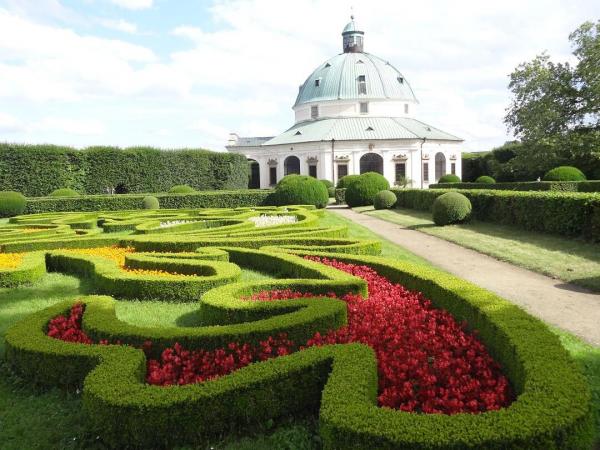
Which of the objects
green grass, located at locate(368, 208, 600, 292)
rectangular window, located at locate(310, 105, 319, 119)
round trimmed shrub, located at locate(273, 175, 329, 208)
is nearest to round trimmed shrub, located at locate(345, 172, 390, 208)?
round trimmed shrub, located at locate(273, 175, 329, 208)

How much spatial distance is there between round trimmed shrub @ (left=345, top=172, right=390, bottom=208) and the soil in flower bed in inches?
891

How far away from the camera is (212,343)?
4.43 m

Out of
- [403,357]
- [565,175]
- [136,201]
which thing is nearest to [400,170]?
[565,175]

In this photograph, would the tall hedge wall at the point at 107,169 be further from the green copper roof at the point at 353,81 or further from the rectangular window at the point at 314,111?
the green copper roof at the point at 353,81

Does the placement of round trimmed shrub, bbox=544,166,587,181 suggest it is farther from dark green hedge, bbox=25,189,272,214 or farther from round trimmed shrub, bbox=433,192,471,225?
dark green hedge, bbox=25,189,272,214

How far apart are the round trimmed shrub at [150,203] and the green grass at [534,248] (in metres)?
14.2

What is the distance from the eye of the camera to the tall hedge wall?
96.4ft

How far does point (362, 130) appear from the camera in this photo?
50719 mm

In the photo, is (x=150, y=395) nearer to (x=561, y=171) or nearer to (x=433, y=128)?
(x=561, y=171)

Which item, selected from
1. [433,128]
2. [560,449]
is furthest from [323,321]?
[433,128]

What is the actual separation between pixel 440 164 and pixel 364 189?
26850 mm

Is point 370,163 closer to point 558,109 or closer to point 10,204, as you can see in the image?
point 558,109

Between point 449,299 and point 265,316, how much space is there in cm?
206

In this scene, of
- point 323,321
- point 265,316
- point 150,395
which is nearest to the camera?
point 150,395
